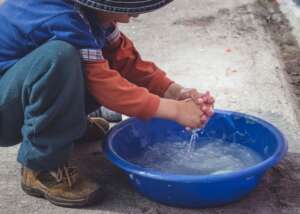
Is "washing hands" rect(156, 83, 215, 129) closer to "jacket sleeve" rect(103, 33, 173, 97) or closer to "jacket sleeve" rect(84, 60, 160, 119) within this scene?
"jacket sleeve" rect(84, 60, 160, 119)

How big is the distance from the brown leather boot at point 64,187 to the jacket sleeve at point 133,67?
1.39 feet

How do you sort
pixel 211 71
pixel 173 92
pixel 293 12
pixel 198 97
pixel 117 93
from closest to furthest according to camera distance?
pixel 117 93 → pixel 198 97 → pixel 173 92 → pixel 211 71 → pixel 293 12

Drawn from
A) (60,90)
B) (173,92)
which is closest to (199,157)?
(173,92)

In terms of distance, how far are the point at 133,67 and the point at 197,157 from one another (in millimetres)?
367

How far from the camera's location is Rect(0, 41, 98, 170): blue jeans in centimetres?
183

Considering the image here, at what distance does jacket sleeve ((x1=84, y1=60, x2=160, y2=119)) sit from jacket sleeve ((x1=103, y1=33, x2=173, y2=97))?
329mm

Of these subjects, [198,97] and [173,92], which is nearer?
[198,97]

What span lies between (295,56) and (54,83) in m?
1.61

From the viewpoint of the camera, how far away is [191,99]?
202 centimetres

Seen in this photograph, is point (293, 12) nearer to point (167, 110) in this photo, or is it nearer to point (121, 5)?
point (167, 110)

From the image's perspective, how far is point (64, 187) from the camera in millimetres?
1990

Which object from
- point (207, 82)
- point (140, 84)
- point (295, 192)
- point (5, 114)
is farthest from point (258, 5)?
point (5, 114)

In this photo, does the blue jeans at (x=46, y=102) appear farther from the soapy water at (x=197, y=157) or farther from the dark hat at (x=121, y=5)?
the soapy water at (x=197, y=157)

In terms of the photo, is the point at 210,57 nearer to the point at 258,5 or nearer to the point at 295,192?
the point at 258,5
